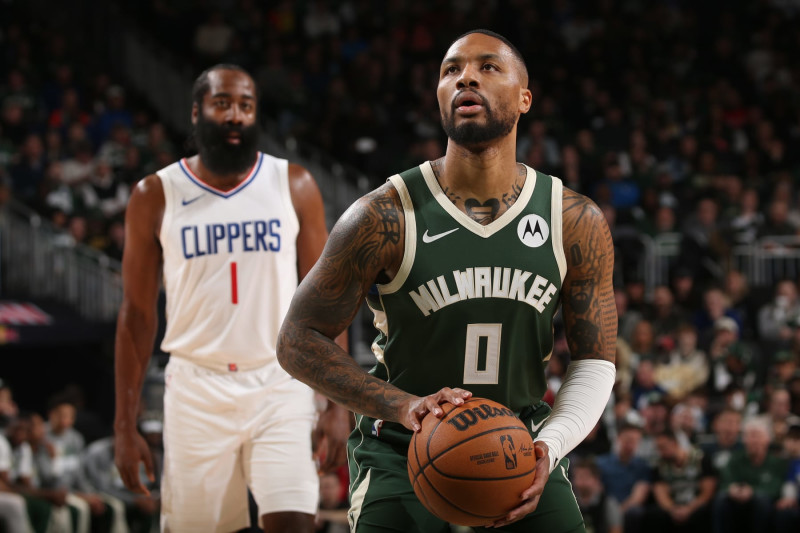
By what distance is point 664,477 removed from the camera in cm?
913

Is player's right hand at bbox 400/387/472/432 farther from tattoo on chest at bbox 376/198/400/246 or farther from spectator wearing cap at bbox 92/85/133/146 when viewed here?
spectator wearing cap at bbox 92/85/133/146

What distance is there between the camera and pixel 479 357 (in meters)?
3.39

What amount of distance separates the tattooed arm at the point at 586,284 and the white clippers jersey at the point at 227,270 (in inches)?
61.4

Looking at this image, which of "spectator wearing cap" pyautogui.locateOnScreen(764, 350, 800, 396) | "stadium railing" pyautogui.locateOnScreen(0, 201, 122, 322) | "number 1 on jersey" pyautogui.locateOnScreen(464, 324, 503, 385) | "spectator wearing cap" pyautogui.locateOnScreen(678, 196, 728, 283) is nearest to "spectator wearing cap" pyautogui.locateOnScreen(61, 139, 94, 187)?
"stadium railing" pyautogui.locateOnScreen(0, 201, 122, 322)

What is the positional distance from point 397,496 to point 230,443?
146 cm

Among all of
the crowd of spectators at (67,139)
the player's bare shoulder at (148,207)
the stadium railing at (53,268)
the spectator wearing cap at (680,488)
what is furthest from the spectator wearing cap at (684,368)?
the player's bare shoulder at (148,207)

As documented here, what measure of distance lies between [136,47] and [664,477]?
10.5 m

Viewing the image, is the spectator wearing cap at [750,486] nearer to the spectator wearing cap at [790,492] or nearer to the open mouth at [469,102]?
the spectator wearing cap at [790,492]

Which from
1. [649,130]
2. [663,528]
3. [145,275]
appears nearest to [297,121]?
[649,130]

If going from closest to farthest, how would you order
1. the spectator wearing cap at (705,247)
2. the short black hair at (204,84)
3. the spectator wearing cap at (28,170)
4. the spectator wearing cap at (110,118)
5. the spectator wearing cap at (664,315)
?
the short black hair at (204,84) < the spectator wearing cap at (664,315) < the spectator wearing cap at (705,247) < the spectator wearing cap at (28,170) < the spectator wearing cap at (110,118)

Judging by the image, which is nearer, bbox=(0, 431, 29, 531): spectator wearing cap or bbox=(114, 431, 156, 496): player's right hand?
bbox=(114, 431, 156, 496): player's right hand

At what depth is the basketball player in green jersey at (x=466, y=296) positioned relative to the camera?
3.34 m

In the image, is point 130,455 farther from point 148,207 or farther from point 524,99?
point 524,99

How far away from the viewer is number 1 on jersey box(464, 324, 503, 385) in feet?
11.1
